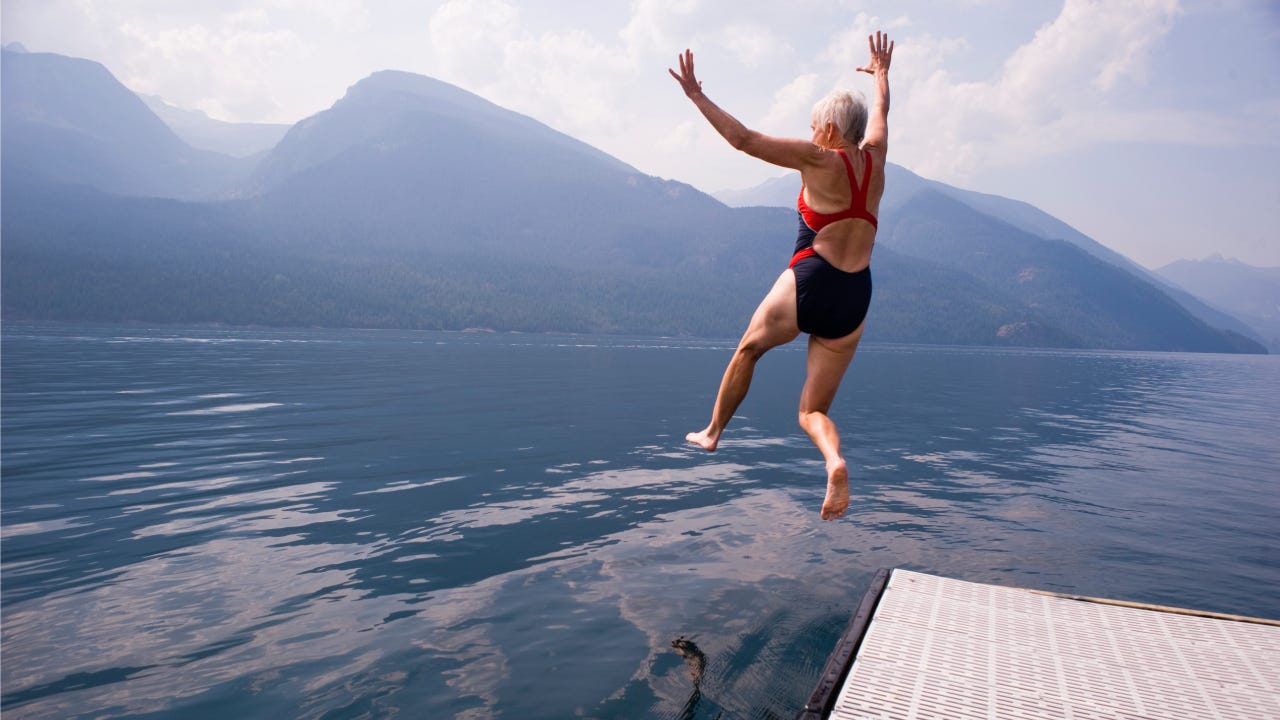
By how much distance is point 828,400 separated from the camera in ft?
14.9

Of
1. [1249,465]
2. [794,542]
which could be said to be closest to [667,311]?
[1249,465]

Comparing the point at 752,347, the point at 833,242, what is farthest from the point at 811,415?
the point at 833,242

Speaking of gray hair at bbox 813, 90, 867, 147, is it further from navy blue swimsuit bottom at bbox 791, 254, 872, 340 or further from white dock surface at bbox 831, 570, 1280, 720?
white dock surface at bbox 831, 570, 1280, 720

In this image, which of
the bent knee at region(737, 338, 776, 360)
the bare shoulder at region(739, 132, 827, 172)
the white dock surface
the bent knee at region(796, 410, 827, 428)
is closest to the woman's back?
the bare shoulder at region(739, 132, 827, 172)

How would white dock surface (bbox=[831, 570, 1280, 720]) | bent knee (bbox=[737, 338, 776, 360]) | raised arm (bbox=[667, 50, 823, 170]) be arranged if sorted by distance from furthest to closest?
white dock surface (bbox=[831, 570, 1280, 720]) < bent knee (bbox=[737, 338, 776, 360]) < raised arm (bbox=[667, 50, 823, 170])

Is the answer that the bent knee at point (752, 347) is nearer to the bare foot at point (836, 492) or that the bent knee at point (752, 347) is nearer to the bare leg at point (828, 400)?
the bare leg at point (828, 400)

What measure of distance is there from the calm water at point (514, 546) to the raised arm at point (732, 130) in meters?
5.18

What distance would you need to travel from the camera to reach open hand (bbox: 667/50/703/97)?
3779 mm

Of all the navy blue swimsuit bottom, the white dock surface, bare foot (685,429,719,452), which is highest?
the navy blue swimsuit bottom

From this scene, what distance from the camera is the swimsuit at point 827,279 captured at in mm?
4082

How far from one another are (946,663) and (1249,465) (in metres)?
26.4

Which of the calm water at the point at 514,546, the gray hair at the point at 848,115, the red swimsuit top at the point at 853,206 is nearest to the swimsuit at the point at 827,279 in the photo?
the red swimsuit top at the point at 853,206

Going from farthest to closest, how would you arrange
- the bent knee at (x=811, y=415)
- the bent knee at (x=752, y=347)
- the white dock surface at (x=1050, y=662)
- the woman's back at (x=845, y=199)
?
the white dock surface at (x=1050, y=662) → the bent knee at (x=811, y=415) → the bent knee at (x=752, y=347) → the woman's back at (x=845, y=199)

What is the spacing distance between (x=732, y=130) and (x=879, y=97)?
4.69 feet
